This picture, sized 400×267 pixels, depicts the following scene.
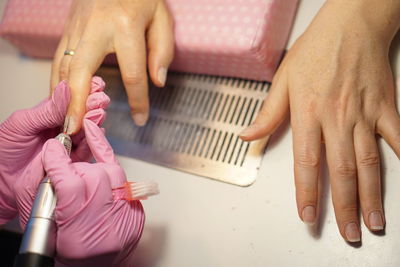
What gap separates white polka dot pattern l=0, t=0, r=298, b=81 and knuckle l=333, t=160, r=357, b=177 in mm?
246

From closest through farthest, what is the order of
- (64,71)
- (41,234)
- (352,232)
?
(41,234), (352,232), (64,71)

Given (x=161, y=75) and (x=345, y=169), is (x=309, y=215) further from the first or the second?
(x=161, y=75)

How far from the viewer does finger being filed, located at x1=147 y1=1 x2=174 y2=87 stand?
2.52 ft

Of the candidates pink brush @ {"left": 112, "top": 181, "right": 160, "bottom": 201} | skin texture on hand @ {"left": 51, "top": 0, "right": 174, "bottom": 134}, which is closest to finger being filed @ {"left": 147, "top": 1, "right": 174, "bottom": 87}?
skin texture on hand @ {"left": 51, "top": 0, "right": 174, "bottom": 134}

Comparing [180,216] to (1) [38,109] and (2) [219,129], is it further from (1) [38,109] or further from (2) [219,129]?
(1) [38,109]

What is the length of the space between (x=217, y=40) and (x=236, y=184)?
0.28 metres

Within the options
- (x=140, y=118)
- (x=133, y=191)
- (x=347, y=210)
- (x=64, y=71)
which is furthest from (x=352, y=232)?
(x=64, y=71)

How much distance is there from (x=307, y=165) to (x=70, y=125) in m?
0.40

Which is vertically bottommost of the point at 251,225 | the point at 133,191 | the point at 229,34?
the point at 251,225

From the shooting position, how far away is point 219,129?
809mm

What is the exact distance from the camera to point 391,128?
0.65m

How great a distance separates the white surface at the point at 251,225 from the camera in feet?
2.09

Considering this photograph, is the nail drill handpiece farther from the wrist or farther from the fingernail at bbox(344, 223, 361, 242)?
the wrist

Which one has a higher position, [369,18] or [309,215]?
[369,18]
